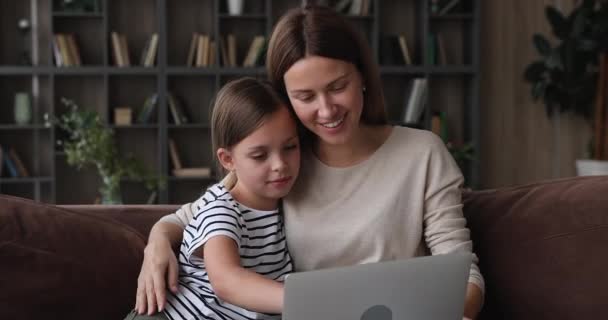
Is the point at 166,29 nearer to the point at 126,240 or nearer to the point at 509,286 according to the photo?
the point at 126,240

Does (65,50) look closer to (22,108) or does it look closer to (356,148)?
(22,108)

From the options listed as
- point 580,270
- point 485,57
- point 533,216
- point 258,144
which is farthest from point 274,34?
point 485,57

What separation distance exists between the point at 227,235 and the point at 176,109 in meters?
3.92

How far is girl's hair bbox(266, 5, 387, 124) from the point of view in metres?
1.57

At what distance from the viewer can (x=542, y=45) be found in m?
5.36

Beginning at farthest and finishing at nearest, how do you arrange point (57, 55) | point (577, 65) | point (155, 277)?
point (577, 65)
point (57, 55)
point (155, 277)

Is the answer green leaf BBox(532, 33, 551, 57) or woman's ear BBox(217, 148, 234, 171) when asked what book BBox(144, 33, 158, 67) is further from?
woman's ear BBox(217, 148, 234, 171)

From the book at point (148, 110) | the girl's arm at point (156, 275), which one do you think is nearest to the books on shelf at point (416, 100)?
the book at point (148, 110)

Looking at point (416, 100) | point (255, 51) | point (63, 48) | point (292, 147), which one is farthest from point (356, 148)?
point (63, 48)

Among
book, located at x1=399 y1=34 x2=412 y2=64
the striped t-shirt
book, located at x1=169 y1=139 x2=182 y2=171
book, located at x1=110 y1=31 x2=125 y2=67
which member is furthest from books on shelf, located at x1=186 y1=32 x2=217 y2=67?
the striped t-shirt

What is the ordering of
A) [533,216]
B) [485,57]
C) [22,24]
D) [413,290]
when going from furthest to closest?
[485,57]
[22,24]
[533,216]
[413,290]

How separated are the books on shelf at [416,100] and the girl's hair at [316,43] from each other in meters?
3.81

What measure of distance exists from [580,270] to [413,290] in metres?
0.52

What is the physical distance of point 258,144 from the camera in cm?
154
